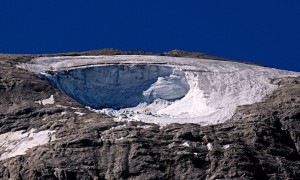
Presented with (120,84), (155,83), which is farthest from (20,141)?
(155,83)

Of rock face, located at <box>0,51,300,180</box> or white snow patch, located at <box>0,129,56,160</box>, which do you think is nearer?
rock face, located at <box>0,51,300,180</box>

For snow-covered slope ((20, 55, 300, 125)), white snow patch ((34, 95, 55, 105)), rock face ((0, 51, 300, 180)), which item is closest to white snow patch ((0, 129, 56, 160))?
rock face ((0, 51, 300, 180))

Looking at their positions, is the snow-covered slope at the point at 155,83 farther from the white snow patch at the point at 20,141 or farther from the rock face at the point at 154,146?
the white snow patch at the point at 20,141

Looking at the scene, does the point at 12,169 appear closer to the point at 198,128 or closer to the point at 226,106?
the point at 198,128

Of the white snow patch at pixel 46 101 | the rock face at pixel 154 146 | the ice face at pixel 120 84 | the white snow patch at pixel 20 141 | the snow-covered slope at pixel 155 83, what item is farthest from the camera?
the ice face at pixel 120 84

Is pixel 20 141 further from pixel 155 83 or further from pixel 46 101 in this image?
pixel 155 83

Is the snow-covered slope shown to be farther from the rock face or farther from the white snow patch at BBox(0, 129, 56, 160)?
the white snow patch at BBox(0, 129, 56, 160)

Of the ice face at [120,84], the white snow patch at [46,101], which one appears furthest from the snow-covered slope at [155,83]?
the white snow patch at [46,101]

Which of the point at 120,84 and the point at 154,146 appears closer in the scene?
the point at 154,146
